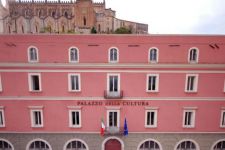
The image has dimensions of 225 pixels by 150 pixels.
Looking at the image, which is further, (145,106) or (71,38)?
(145,106)

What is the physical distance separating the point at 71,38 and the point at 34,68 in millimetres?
4661

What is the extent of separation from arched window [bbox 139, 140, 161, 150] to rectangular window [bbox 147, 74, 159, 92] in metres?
5.76

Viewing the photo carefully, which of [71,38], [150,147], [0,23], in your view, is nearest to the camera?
[71,38]

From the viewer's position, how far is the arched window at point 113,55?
1627 centimetres

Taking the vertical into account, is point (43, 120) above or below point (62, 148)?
above

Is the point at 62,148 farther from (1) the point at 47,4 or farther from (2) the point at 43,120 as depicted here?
(1) the point at 47,4

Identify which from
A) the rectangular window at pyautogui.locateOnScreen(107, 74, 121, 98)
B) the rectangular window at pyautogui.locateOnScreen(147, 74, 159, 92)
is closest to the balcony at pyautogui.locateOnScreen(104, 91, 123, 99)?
the rectangular window at pyautogui.locateOnScreen(107, 74, 121, 98)

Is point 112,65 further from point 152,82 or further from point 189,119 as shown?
point 189,119

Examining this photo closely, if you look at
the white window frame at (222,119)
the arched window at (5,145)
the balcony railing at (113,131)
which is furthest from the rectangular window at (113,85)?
the arched window at (5,145)

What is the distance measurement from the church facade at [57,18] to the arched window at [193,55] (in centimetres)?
6385

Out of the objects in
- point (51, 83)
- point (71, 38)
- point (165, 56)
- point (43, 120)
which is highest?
point (71, 38)

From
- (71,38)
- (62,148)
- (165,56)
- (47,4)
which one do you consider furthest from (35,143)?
(47,4)

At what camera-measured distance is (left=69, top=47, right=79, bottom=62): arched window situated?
16234 mm

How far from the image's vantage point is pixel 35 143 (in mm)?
18016
